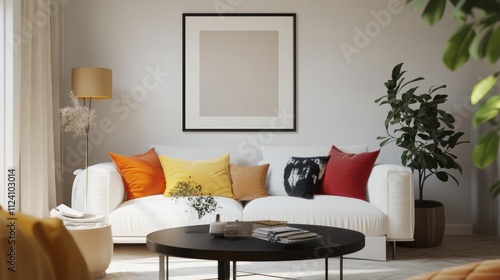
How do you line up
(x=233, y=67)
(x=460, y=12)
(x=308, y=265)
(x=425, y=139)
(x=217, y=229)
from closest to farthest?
1. (x=460, y=12)
2. (x=217, y=229)
3. (x=308, y=265)
4. (x=425, y=139)
5. (x=233, y=67)

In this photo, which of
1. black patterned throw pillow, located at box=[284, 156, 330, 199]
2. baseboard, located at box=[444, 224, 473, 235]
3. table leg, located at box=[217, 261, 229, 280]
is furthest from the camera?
baseboard, located at box=[444, 224, 473, 235]

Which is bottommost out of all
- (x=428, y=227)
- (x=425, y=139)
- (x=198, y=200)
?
(x=428, y=227)

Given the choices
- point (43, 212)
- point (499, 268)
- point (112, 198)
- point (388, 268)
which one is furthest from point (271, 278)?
point (499, 268)

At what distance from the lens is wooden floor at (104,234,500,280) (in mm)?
4234

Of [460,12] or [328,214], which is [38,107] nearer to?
[328,214]

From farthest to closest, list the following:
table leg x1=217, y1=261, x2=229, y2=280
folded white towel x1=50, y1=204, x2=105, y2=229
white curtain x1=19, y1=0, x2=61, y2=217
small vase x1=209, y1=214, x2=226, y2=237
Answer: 1. white curtain x1=19, y1=0, x2=61, y2=217
2. folded white towel x1=50, y1=204, x2=105, y2=229
3. small vase x1=209, y1=214, x2=226, y2=237
4. table leg x1=217, y1=261, x2=229, y2=280

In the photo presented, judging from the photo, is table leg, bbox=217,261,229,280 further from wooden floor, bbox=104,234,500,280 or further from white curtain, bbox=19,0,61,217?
white curtain, bbox=19,0,61,217

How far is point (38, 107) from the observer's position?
16.6 feet

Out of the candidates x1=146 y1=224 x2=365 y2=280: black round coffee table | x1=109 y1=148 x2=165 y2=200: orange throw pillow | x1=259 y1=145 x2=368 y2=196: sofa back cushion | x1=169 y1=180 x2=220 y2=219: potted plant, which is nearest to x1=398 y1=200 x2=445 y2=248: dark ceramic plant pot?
x1=259 y1=145 x2=368 y2=196: sofa back cushion

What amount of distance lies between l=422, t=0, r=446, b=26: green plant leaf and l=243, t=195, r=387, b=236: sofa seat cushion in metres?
3.85

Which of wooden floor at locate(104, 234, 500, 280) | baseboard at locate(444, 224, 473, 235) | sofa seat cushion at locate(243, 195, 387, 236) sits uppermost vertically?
sofa seat cushion at locate(243, 195, 387, 236)

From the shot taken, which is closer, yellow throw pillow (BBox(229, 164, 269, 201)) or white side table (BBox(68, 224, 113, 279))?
white side table (BBox(68, 224, 113, 279))

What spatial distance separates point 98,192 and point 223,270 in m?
1.82

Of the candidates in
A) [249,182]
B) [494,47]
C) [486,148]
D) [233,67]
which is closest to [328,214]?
[249,182]
